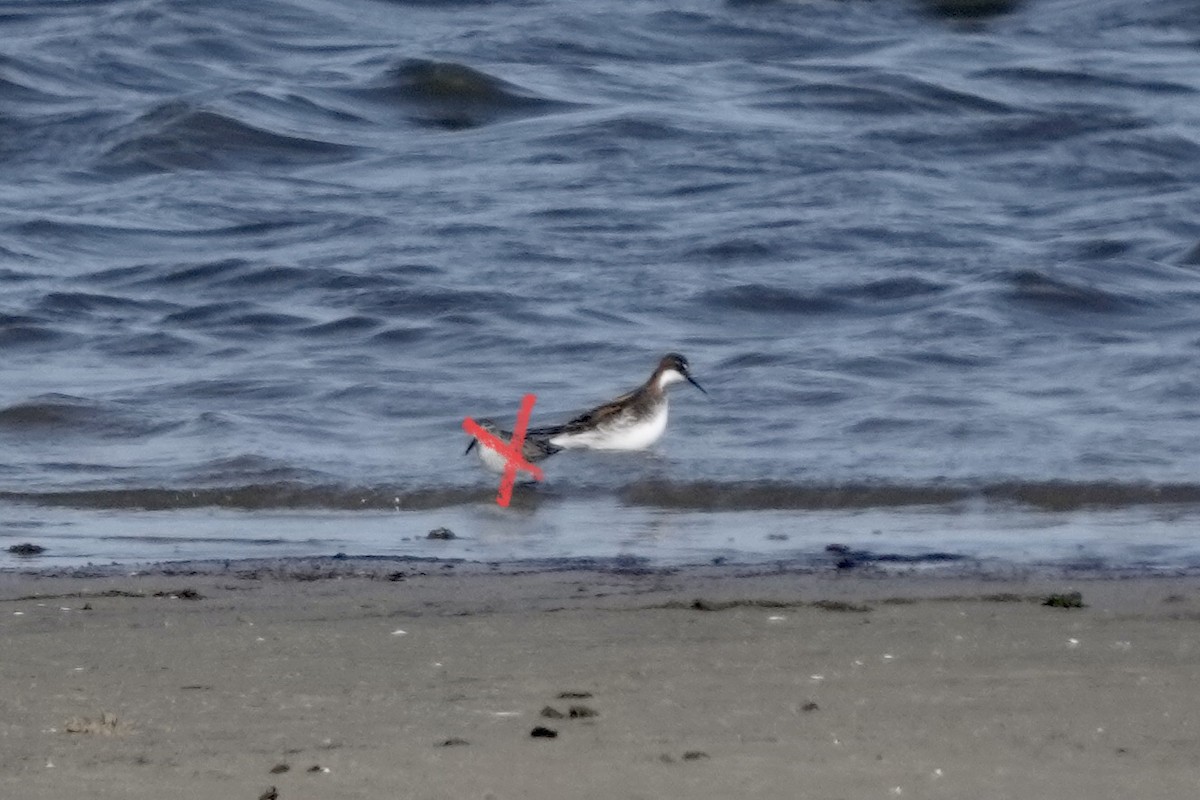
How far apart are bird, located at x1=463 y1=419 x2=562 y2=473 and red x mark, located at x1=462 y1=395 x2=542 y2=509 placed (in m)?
0.02

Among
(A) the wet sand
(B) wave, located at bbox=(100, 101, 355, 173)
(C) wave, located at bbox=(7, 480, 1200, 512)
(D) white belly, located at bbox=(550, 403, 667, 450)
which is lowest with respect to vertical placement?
(D) white belly, located at bbox=(550, 403, 667, 450)

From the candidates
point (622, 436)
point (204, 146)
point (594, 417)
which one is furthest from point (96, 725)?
point (204, 146)

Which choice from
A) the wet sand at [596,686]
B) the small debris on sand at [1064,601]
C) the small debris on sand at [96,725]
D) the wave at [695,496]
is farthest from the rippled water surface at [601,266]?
the small debris on sand at [96,725]

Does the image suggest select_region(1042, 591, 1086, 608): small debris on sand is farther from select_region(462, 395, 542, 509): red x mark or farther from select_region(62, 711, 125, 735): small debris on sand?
select_region(462, 395, 542, 509): red x mark

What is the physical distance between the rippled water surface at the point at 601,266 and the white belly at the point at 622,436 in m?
0.10

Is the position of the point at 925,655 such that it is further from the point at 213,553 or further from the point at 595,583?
the point at 213,553

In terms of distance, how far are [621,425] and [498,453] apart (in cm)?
86

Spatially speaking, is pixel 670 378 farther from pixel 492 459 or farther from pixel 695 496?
pixel 695 496

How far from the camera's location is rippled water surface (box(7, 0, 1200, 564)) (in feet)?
26.3

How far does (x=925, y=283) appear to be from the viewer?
12211 millimetres

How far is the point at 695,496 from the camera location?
8070mm

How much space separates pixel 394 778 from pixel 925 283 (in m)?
8.62

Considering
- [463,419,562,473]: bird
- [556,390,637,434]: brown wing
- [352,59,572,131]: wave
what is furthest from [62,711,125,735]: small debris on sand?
[352,59,572,131]: wave

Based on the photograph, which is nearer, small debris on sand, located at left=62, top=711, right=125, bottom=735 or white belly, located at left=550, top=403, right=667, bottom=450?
small debris on sand, located at left=62, top=711, right=125, bottom=735
